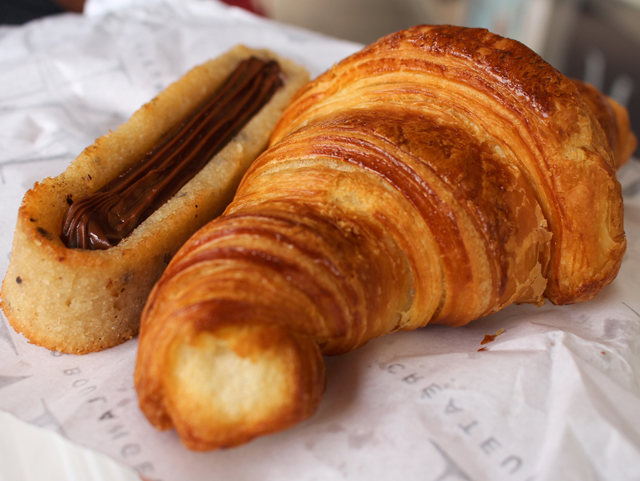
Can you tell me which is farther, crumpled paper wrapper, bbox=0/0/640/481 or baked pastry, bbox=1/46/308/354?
baked pastry, bbox=1/46/308/354

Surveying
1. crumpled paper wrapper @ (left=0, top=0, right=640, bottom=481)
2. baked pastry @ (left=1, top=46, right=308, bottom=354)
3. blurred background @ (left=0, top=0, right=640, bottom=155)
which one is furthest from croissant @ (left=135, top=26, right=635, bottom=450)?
blurred background @ (left=0, top=0, right=640, bottom=155)

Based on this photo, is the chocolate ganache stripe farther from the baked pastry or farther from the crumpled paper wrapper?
the crumpled paper wrapper

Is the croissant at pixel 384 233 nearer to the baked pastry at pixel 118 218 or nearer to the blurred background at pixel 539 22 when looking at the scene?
the baked pastry at pixel 118 218

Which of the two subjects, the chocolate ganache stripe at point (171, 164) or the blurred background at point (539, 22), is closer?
the chocolate ganache stripe at point (171, 164)

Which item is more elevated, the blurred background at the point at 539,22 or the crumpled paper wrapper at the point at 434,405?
the blurred background at the point at 539,22

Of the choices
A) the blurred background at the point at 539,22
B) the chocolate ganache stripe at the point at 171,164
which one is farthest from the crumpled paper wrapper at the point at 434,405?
the blurred background at the point at 539,22

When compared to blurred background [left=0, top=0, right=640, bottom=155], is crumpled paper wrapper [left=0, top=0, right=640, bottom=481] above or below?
below

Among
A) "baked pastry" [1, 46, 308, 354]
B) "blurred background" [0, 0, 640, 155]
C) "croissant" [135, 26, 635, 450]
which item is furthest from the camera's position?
"blurred background" [0, 0, 640, 155]
